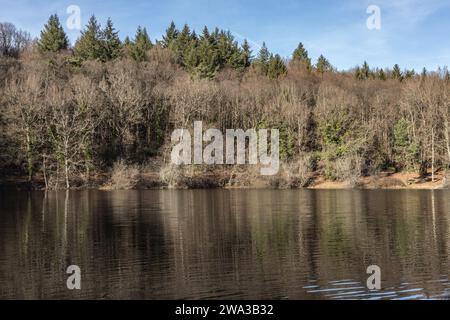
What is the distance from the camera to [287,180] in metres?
83.3

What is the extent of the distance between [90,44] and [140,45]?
13843mm

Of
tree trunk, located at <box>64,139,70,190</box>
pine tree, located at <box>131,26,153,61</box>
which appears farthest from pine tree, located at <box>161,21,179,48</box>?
tree trunk, located at <box>64,139,70,190</box>

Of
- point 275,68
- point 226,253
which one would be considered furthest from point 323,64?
point 226,253

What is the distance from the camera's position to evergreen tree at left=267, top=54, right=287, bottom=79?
4969 inches

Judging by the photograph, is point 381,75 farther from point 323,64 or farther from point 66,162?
point 66,162

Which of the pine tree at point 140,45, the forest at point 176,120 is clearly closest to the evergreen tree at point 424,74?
the forest at point 176,120

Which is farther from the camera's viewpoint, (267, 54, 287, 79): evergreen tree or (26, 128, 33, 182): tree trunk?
(267, 54, 287, 79): evergreen tree

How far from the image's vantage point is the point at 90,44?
4621 inches

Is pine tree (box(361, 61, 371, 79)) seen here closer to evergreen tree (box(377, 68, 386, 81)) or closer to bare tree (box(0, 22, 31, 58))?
evergreen tree (box(377, 68, 386, 81))

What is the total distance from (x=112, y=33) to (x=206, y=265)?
359ft

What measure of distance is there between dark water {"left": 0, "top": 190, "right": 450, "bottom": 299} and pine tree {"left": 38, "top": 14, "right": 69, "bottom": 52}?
3314 inches

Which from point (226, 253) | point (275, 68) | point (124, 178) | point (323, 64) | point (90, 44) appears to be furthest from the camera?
point (323, 64)

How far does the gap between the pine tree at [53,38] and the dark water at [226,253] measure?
84165 millimetres
